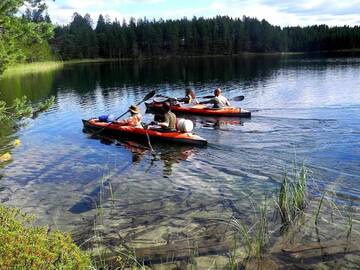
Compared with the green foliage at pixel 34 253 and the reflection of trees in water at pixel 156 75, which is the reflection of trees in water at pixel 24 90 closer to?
the reflection of trees in water at pixel 156 75

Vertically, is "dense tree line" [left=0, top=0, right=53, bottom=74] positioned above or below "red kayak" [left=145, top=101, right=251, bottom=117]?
above

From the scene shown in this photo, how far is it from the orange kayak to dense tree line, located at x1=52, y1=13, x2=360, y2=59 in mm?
107183

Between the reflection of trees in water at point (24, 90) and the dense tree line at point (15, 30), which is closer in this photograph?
the dense tree line at point (15, 30)

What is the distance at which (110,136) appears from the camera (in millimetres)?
21828

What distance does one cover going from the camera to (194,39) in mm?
134250

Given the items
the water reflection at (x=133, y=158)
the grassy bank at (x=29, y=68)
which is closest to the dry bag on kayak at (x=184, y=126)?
the water reflection at (x=133, y=158)

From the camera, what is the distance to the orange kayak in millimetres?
18656

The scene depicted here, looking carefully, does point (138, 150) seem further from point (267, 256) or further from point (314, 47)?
point (314, 47)

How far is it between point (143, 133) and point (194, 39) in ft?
387

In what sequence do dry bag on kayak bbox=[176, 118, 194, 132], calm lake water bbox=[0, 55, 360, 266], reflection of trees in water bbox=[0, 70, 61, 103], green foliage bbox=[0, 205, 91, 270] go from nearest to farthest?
green foliage bbox=[0, 205, 91, 270] < calm lake water bbox=[0, 55, 360, 266] < dry bag on kayak bbox=[176, 118, 194, 132] < reflection of trees in water bbox=[0, 70, 61, 103]

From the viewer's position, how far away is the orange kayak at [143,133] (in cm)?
1866

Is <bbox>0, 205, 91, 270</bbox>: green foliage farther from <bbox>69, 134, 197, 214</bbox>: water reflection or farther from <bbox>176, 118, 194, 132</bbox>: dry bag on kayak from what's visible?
<bbox>176, 118, 194, 132</bbox>: dry bag on kayak

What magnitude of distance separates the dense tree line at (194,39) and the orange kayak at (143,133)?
107183mm

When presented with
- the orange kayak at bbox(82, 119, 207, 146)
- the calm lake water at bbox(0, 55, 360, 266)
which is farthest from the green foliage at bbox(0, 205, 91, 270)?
the orange kayak at bbox(82, 119, 207, 146)
